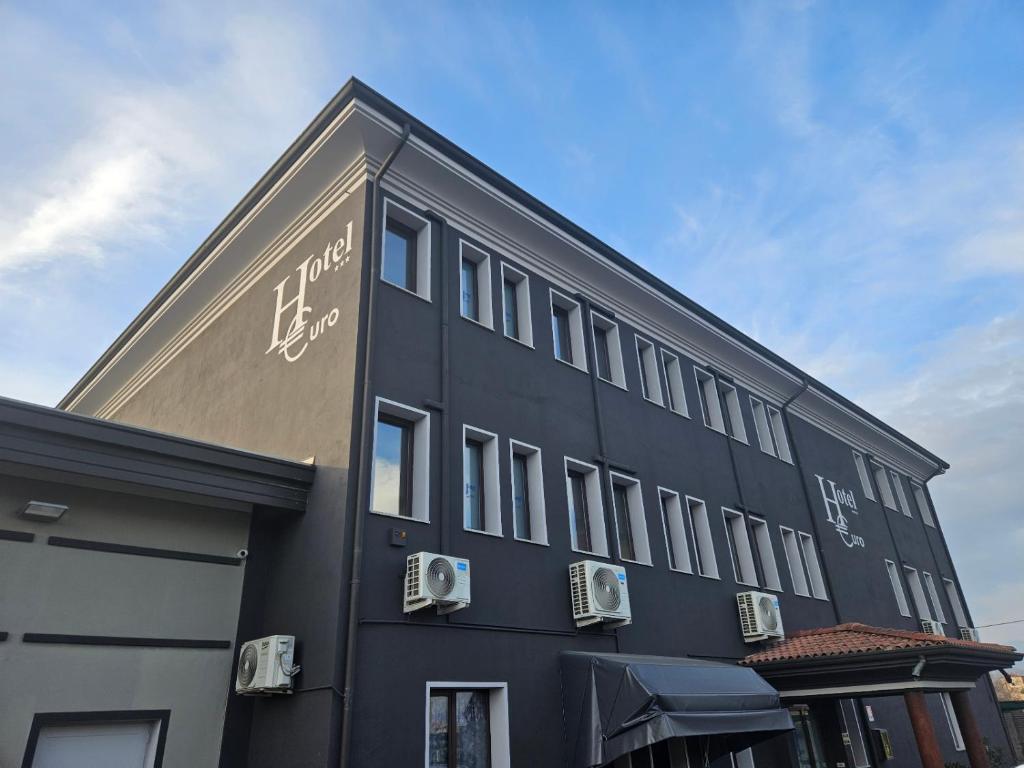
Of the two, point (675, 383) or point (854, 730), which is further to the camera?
point (675, 383)

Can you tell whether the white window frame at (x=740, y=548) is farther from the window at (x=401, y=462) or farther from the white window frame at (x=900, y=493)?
the white window frame at (x=900, y=493)

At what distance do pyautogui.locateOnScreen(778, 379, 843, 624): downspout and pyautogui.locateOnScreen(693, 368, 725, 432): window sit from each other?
2805 mm

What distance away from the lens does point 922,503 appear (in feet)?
72.3

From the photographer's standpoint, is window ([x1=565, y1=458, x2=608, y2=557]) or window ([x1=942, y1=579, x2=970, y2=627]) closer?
window ([x1=565, y1=458, x2=608, y2=557])

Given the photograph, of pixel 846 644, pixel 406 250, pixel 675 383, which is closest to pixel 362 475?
pixel 406 250

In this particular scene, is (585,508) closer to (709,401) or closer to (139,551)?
(709,401)

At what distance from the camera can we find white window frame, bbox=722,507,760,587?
40.6 ft

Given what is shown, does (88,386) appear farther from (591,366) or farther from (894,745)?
(894,745)

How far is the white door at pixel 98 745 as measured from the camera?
618cm

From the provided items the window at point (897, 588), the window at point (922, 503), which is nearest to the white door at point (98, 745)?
the window at point (897, 588)

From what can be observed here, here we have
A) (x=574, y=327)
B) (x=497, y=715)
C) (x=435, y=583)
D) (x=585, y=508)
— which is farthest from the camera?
(x=574, y=327)

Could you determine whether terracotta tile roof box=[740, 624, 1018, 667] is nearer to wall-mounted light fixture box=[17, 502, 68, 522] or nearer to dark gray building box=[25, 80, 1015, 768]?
dark gray building box=[25, 80, 1015, 768]

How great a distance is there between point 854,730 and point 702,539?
4.74 metres

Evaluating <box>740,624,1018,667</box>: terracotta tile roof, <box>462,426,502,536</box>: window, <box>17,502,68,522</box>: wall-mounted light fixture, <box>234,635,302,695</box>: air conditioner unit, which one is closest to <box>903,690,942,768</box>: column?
<box>740,624,1018,667</box>: terracotta tile roof
